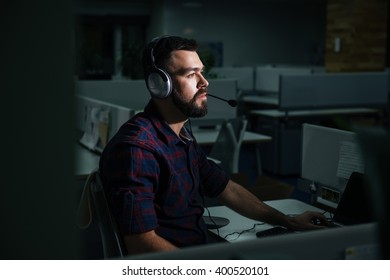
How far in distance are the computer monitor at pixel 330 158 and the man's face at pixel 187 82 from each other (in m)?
0.61

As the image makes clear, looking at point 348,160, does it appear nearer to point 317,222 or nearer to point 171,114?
point 317,222

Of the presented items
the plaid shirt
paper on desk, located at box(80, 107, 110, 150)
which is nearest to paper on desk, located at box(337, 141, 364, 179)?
the plaid shirt

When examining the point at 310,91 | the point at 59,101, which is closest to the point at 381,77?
the point at 310,91

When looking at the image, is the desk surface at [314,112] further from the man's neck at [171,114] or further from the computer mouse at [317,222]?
the man's neck at [171,114]

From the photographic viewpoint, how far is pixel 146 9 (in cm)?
1091

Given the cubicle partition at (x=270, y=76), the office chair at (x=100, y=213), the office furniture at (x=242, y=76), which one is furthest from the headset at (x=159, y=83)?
the office furniture at (x=242, y=76)

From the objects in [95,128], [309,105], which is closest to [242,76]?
[309,105]

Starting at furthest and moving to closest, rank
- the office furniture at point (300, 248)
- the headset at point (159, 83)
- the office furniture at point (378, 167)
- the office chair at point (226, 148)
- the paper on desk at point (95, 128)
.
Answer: the office chair at point (226, 148) → the paper on desk at point (95, 128) → the headset at point (159, 83) → the office furniture at point (300, 248) → the office furniture at point (378, 167)

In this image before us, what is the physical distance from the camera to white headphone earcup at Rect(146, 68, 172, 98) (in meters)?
1.70

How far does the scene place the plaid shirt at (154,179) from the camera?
146cm

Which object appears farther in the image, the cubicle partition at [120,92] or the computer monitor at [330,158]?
the cubicle partition at [120,92]

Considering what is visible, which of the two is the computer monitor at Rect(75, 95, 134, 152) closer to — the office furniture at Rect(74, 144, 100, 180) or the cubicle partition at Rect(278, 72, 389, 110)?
the office furniture at Rect(74, 144, 100, 180)

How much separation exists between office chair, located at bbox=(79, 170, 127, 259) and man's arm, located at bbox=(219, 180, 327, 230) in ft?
1.54

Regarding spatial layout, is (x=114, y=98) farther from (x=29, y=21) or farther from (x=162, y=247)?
(x=29, y=21)
